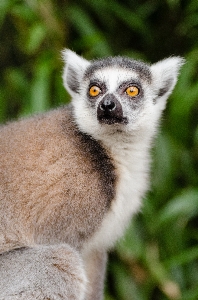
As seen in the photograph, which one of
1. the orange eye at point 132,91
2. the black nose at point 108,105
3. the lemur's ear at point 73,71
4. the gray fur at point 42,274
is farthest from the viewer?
the lemur's ear at point 73,71

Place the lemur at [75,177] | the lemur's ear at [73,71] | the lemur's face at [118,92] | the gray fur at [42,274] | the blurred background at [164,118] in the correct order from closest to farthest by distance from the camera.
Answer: the gray fur at [42,274] → the lemur at [75,177] → the lemur's face at [118,92] → the lemur's ear at [73,71] → the blurred background at [164,118]

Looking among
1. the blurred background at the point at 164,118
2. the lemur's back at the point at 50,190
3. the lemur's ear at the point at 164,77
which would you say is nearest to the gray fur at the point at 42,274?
the lemur's back at the point at 50,190

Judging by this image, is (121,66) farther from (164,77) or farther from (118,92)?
(164,77)

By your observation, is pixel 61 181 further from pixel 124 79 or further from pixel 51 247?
pixel 124 79

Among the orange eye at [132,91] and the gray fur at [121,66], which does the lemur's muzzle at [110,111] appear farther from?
the gray fur at [121,66]

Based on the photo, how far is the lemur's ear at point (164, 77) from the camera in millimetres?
3799

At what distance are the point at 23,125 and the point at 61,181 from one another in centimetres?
48

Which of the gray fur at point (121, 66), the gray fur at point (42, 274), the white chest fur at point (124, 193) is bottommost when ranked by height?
the gray fur at point (42, 274)

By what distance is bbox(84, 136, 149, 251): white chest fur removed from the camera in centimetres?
349

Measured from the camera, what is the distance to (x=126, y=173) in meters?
3.56

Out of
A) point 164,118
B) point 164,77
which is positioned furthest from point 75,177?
point 164,118

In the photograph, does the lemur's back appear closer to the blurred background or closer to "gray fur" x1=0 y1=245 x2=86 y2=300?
"gray fur" x1=0 y1=245 x2=86 y2=300

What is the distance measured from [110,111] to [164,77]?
65cm

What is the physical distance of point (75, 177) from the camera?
3369 millimetres
